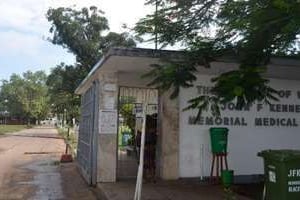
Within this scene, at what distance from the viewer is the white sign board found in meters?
14.1

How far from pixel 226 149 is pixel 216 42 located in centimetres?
402

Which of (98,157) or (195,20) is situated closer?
(195,20)

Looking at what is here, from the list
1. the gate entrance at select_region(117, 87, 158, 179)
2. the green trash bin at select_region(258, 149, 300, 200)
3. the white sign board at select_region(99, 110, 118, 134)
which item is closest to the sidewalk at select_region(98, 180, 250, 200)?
the white sign board at select_region(99, 110, 118, 134)

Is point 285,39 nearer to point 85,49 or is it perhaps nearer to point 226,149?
point 226,149

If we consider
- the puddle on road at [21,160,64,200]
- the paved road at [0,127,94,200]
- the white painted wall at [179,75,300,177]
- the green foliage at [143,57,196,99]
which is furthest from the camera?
the white painted wall at [179,75,300,177]

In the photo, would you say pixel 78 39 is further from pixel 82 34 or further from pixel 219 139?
pixel 219 139

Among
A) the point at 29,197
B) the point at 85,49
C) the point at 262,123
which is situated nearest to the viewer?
the point at 29,197

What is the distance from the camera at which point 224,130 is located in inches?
553

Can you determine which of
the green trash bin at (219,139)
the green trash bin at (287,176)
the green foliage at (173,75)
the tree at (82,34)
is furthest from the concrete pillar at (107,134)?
the tree at (82,34)

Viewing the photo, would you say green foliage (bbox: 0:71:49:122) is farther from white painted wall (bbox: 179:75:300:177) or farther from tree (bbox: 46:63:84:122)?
white painted wall (bbox: 179:75:300:177)

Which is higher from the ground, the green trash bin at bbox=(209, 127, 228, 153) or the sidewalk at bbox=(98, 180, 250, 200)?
the green trash bin at bbox=(209, 127, 228, 153)

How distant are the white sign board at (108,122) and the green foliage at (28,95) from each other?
326 ft

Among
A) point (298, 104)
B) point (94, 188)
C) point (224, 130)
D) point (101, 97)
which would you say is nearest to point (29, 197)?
point (94, 188)

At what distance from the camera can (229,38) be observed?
35.9 feet
